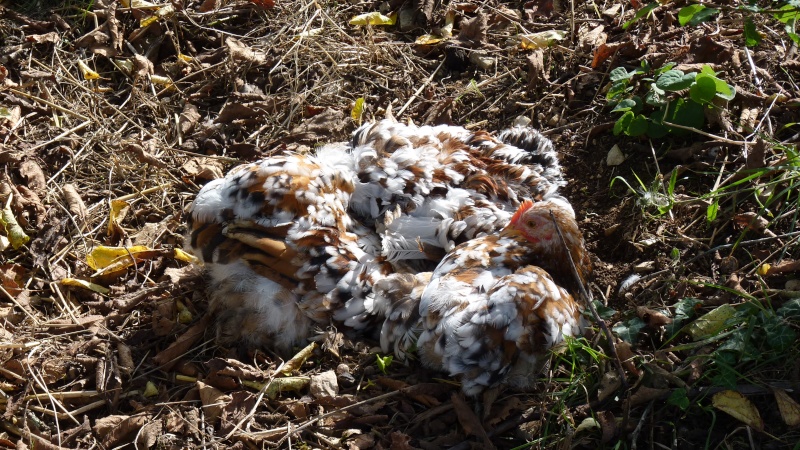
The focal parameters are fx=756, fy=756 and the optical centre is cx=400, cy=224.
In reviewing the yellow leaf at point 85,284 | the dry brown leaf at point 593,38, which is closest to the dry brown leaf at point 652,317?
the dry brown leaf at point 593,38

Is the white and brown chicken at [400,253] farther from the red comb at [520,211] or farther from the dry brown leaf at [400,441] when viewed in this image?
the dry brown leaf at [400,441]

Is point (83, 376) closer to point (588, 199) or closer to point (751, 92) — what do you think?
point (588, 199)

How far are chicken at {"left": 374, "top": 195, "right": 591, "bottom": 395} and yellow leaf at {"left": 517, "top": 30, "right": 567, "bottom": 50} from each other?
1477 mm

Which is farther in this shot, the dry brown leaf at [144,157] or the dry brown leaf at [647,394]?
the dry brown leaf at [144,157]

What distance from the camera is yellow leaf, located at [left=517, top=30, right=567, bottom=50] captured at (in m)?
4.54

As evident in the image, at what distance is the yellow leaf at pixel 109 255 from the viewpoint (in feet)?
12.3

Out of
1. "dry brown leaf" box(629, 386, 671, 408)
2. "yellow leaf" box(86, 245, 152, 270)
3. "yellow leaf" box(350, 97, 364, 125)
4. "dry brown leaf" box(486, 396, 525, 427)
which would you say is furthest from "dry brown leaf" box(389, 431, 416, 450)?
"yellow leaf" box(350, 97, 364, 125)

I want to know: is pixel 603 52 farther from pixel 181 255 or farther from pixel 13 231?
pixel 13 231

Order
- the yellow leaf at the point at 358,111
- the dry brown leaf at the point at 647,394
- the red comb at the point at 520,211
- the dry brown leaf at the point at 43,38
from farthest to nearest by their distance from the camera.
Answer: the dry brown leaf at the point at 43,38 → the yellow leaf at the point at 358,111 → the red comb at the point at 520,211 → the dry brown leaf at the point at 647,394

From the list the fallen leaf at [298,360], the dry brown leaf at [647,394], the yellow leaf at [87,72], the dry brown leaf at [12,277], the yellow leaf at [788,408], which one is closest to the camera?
the yellow leaf at [788,408]

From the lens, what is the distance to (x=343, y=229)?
3.43 m

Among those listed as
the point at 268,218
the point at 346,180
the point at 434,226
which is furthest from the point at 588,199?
the point at 268,218

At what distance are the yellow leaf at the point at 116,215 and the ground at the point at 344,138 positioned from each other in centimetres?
3

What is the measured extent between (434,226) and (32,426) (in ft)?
6.27
